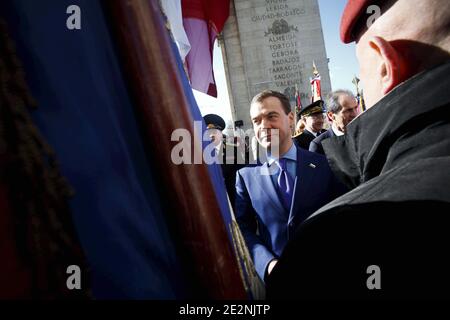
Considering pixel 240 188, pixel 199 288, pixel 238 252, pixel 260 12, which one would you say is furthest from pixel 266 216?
pixel 260 12

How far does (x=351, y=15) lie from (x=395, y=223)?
726 mm

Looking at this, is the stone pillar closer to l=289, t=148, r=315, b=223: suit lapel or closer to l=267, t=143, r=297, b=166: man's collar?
l=267, t=143, r=297, b=166: man's collar

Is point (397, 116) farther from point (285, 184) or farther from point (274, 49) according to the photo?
point (274, 49)

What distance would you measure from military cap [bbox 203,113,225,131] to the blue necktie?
2146 millimetres

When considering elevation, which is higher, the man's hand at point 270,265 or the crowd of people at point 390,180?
the crowd of people at point 390,180

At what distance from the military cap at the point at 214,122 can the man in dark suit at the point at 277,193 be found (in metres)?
1.88

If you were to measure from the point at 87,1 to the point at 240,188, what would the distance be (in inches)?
61.3

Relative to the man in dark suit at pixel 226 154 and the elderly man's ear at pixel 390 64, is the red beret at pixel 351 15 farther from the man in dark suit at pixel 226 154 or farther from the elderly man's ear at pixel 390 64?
the man in dark suit at pixel 226 154

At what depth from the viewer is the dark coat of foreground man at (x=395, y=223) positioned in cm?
50

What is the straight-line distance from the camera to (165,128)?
2.14 ft

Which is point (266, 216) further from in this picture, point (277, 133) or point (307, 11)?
point (307, 11)

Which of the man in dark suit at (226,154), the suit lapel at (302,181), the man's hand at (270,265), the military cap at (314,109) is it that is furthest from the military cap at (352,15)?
the military cap at (314,109)

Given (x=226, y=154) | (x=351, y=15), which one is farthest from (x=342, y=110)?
(x=351, y=15)

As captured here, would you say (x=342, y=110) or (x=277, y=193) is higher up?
(x=342, y=110)
